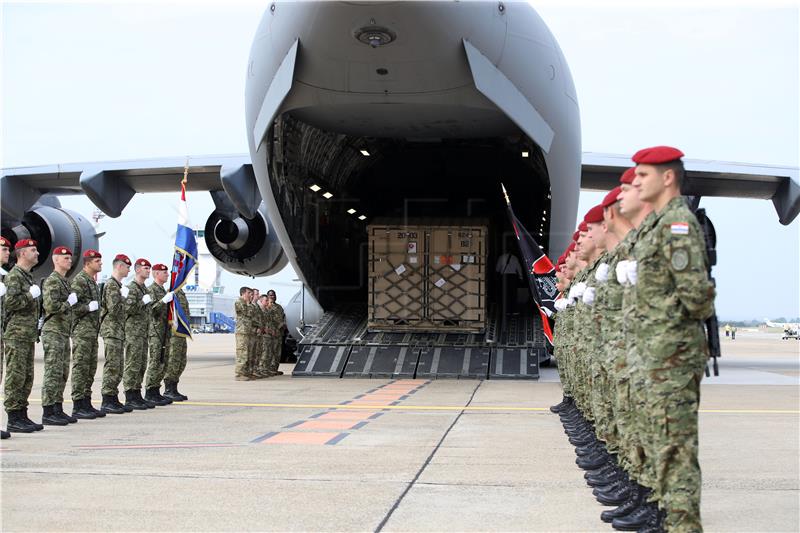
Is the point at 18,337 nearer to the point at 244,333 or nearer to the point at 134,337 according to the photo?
the point at 134,337

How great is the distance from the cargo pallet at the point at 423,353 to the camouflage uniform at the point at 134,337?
433 centimetres

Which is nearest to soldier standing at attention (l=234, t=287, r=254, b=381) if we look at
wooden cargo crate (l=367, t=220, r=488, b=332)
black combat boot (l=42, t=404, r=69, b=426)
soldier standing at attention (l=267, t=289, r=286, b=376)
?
soldier standing at attention (l=267, t=289, r=286, b=376)

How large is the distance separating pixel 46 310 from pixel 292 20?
4.31 m

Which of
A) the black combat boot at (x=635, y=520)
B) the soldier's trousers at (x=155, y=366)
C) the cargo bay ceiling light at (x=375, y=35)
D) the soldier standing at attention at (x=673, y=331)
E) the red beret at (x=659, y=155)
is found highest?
the cargo bay ceiling light at (x=375, y=35)

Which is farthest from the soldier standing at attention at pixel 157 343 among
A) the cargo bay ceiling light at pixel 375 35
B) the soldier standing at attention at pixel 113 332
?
the cargo bay ceiling light at pixel 375 35

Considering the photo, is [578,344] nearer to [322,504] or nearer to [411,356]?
[322,504]

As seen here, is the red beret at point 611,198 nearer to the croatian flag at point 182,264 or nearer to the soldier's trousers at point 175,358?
the croatian flag at point 182,264

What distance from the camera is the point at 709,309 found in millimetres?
3201

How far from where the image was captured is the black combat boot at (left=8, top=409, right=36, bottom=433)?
663cm

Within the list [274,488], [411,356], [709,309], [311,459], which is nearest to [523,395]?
[411,356]

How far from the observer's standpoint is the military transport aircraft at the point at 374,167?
953 cm

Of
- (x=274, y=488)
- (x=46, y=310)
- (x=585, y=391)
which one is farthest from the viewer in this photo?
(x=46, y=310)

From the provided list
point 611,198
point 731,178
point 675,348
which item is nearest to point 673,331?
point 675,348

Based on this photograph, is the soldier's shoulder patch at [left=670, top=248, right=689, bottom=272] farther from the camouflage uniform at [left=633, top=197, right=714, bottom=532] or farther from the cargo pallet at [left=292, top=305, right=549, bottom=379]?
the cargo pallet at [left=292, top=305, right=549, bottom=379]
